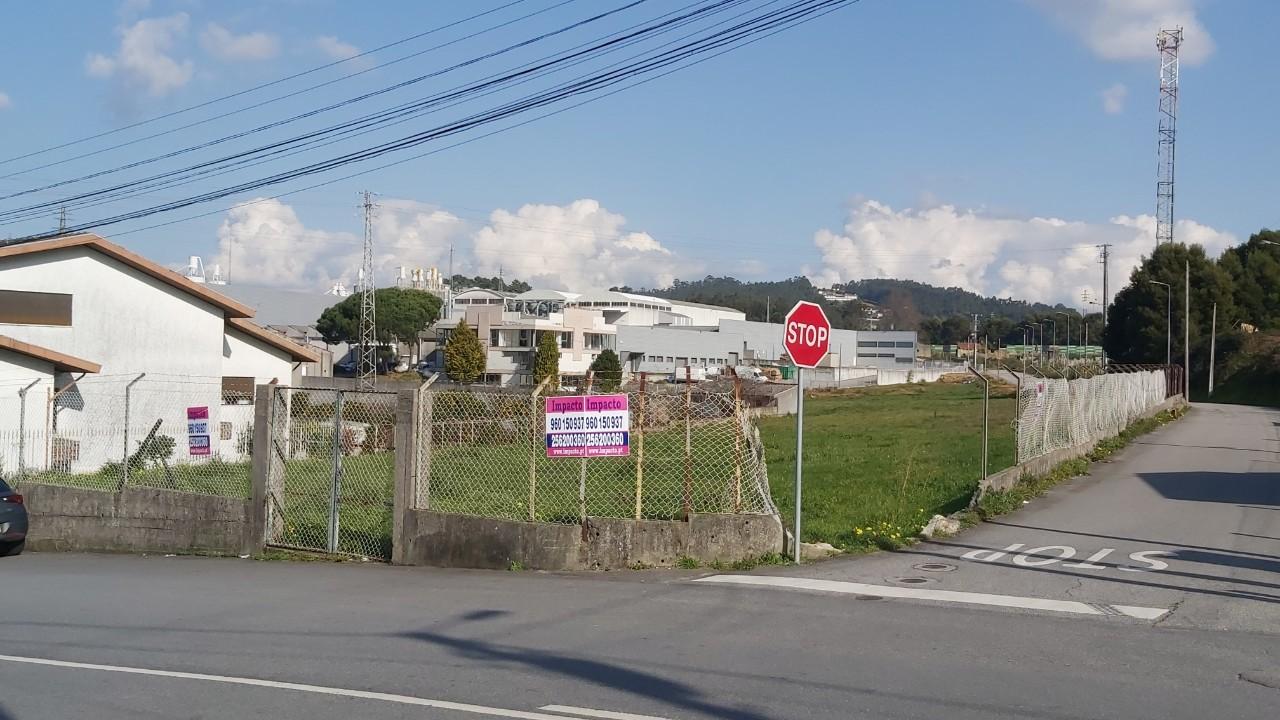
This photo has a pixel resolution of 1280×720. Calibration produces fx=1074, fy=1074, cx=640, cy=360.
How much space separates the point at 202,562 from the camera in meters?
13.9

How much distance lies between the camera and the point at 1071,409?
22.0 m

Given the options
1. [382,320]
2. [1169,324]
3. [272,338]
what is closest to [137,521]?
[272,338]

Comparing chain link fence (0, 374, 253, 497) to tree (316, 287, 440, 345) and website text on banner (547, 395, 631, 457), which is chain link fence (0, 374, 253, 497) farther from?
tree (316, 287, 440, 345)

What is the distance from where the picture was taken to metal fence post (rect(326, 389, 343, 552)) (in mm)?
13312

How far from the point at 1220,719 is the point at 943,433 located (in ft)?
84.0

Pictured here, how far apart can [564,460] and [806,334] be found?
3.80 meters

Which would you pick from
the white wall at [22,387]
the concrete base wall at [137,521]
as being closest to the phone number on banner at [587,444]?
the concrete base wall at [137,521]

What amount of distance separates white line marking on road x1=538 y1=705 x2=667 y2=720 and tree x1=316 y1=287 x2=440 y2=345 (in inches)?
3340

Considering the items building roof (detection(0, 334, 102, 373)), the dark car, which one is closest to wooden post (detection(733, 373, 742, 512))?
the dark car

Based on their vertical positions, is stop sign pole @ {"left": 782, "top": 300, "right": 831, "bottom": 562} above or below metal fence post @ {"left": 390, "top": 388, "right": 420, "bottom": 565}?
above

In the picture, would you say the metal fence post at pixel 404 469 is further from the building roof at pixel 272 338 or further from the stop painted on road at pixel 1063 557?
the building roof at pixel 272 338

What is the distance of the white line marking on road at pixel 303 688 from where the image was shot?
6289mm

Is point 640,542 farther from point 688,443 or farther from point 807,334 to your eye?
point 807,334

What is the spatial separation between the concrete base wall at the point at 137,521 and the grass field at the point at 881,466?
24.5 feet
